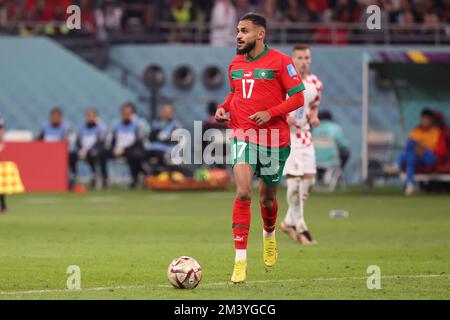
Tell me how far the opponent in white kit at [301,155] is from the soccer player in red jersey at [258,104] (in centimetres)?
398

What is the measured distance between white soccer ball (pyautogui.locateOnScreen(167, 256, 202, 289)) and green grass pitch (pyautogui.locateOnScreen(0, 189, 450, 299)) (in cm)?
13

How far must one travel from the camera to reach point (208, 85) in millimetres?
36188

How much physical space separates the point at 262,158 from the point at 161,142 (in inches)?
786

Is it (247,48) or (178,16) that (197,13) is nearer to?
(178,16)

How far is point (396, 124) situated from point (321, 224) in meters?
13.5

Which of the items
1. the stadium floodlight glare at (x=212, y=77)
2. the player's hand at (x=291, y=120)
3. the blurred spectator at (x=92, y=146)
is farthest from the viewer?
the stadium floodlight glare at (x=212, y=77)

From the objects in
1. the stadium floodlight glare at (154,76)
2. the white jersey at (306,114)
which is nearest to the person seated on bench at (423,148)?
the stadium floodlight glare at (154,76)

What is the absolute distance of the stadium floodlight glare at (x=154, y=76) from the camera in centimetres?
3603

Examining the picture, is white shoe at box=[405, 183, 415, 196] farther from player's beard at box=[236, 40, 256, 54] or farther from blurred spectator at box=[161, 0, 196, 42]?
player's beard at box=[236, 40, 256, 54]

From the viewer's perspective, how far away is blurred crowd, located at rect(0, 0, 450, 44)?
35.4 meters

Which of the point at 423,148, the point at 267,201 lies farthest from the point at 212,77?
the point at 267,201

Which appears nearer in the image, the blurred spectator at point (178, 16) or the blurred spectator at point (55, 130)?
the blurred spectator at point (55, 130)

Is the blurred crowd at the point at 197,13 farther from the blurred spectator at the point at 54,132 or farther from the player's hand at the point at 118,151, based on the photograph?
the player's hand at the point at 118,151

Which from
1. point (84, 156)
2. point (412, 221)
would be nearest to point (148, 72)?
point (84, 156)
